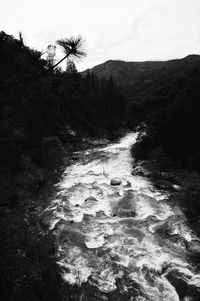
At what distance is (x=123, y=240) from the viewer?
42.1 feet

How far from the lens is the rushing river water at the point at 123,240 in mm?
10234

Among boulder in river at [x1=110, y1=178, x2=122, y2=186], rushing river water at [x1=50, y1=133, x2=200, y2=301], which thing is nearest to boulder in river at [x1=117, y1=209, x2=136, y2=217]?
rushing river water at [x1=50, y1=133, x2=200, y2=301]

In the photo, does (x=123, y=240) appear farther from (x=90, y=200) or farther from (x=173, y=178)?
(x=173, y=178)

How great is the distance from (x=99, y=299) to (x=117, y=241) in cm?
343

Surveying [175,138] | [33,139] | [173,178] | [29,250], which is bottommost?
[173,178]

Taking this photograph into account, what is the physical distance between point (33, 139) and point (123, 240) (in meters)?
17.1

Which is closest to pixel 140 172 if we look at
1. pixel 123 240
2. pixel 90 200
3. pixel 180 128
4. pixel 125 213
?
pixel 180 128

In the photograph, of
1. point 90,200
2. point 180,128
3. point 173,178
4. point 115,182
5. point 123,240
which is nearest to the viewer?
point 123,240

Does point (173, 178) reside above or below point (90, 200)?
below

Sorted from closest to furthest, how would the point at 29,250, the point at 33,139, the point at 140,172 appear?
the point at 29,250, the point at 140,172, the point at 33,139

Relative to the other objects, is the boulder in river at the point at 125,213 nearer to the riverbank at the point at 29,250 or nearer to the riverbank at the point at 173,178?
the riverbank at the point at 173,178

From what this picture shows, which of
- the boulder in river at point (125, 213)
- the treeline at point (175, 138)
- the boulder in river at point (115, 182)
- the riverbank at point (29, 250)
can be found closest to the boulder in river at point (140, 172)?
the treeline at point (175, 138)

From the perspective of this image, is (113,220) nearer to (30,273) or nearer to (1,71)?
(30,273)

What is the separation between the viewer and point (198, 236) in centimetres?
1331
